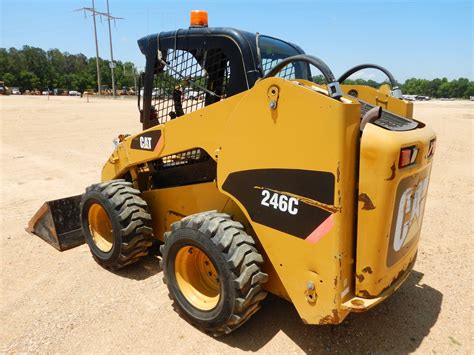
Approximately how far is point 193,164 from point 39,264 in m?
2.11

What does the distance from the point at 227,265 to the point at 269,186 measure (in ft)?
2.00

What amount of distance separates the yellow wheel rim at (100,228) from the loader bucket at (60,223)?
653 mm

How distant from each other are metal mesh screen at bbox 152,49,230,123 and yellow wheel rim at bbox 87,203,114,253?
1.22 meters

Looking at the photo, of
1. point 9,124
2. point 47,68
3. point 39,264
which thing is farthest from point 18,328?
point 47,68

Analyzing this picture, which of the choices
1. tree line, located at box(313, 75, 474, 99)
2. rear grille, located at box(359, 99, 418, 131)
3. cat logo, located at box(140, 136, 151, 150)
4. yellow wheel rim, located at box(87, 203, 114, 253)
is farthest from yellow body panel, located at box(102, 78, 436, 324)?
tree line, located at box(313, 75, 474, 99)

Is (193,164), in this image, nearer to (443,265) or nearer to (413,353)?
(413,353)

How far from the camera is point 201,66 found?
11.3ft

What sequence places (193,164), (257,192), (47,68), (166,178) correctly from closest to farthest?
(257,192), (193,164), (166,178), (47,68)

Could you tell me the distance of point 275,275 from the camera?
9.44 ft

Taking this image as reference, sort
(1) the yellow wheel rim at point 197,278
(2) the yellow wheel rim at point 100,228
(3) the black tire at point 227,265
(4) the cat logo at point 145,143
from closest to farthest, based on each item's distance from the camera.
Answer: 1. (3) the black tire at point 227,265
2. (1) the yellow wheel rim at point 197,278
3. (4) the cat logo at point 145,143
4. (2) the yellow wheel rim at point 100,228

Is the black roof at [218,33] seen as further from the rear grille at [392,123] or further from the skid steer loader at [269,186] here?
the rear grille at [392,123]

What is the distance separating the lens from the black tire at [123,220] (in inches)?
146

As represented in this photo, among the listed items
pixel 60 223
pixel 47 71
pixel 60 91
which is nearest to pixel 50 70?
pixel 47 71

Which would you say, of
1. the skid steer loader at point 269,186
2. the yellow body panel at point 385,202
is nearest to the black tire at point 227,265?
the skid steer loader at point 269,186
